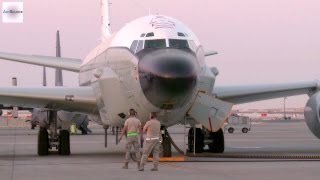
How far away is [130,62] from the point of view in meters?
21.9

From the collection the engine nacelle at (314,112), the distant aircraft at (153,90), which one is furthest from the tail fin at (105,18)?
the engine nacelle at (314,112)

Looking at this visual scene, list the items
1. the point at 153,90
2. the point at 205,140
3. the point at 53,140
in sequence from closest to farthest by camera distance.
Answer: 1. the point at 153,90
2. the point at 205,140
3. the point at 53,140

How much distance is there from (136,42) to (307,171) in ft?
22.4

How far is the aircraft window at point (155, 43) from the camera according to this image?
2183cm

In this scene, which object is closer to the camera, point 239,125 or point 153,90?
point 153,90

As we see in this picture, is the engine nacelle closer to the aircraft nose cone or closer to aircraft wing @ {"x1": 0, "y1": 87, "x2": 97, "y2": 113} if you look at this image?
the aircraft nose cone

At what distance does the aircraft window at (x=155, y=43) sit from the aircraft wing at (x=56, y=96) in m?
3.22

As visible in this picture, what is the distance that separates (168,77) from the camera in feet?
66.6

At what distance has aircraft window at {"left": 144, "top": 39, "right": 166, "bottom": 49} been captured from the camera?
21828mm

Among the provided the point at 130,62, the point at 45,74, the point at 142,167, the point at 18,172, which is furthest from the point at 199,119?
the point at 45,74

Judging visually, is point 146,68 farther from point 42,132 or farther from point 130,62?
point 42,132

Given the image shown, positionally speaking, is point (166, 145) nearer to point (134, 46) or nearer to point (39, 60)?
point (134, 46)

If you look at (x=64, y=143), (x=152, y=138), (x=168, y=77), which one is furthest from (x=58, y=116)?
(x=152, y=138)

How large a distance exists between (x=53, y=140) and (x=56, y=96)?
2.98 m
